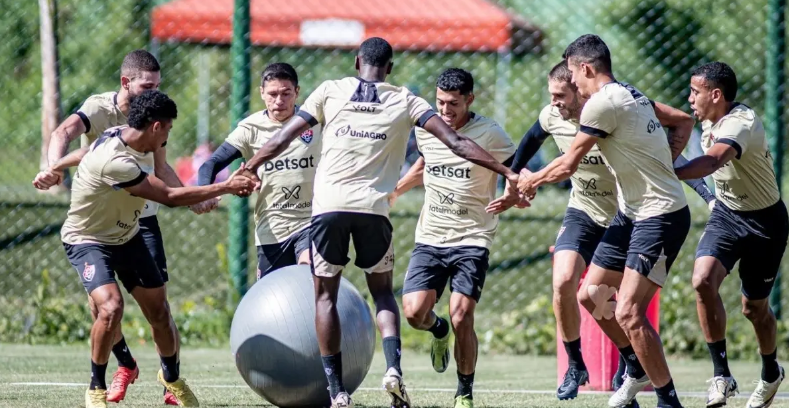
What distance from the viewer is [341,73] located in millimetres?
18969

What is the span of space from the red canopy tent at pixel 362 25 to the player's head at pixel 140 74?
6088mm

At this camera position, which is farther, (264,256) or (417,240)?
(264,256)

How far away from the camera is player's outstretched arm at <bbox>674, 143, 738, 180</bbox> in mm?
7023

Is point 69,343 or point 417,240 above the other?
point 417,240

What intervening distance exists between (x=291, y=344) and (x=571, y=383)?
6.31 ft

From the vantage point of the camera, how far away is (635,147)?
6.80m

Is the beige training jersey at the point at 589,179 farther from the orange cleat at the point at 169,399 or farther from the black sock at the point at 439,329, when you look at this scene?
the orange cleat at the point at 169,399

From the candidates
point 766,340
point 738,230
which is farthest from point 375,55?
point 766,340

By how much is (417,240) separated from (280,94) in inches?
58.2

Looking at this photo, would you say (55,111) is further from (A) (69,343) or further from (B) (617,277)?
(B) (617,277)

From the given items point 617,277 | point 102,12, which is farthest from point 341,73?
point 617,277

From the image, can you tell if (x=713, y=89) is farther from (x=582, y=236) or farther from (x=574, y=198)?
(x=582, y=236)

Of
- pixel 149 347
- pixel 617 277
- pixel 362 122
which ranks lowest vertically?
pixel 149 347

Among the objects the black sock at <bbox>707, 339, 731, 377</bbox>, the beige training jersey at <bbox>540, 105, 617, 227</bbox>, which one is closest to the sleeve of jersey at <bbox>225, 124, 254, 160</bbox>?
the beige training jersey at <bbox>540, 105, 617, 227</bbox>
